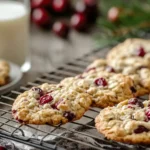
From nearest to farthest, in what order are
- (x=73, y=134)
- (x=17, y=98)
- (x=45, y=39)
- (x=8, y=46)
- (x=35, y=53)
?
(x=73, y=134), (x=17, y=98), (x=8, y=46), (x=35, y=53), (x=45, y=39)

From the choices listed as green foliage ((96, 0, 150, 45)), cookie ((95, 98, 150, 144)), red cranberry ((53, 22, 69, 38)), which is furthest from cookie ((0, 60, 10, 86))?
red cranberry ((53, 22, 69, 38))

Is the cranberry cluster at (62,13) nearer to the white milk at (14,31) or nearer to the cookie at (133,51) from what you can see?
the white milk at (14,31)

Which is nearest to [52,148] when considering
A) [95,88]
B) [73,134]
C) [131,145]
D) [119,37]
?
[73,134]

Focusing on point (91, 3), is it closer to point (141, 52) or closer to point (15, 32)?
point (15, 32)

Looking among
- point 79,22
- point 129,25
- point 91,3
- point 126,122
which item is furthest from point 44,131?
point 91,3

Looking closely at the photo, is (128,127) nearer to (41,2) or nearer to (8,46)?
(8,46)

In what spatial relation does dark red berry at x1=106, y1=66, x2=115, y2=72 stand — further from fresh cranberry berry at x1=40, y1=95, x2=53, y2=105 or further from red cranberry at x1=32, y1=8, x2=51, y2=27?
red cranberry at x1=32, y1=8, x2=51, y2=27

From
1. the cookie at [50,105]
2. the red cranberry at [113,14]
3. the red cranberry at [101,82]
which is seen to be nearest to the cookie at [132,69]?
the red cranberry at [101,82]
